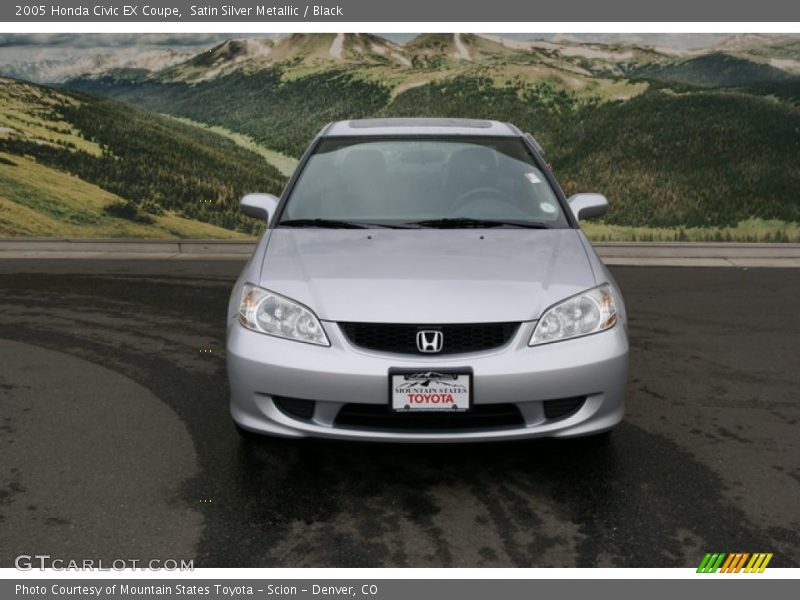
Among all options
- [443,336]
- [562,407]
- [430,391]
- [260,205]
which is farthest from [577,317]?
[260,205]

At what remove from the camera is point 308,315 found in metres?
3.88

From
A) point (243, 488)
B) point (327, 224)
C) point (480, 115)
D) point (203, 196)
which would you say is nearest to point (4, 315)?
point (327, 224)

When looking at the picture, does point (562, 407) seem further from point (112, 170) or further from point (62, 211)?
point (112, 170)

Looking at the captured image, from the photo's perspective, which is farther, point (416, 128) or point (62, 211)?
point (62, 211)

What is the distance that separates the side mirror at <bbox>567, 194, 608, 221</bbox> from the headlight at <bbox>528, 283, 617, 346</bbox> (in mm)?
1363

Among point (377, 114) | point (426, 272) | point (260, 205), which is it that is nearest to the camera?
point (426, 272)

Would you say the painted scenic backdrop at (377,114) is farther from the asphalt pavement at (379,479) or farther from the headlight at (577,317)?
the headlight at (577,317)

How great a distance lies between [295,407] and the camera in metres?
3.84

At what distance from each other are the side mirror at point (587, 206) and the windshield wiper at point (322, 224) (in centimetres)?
133

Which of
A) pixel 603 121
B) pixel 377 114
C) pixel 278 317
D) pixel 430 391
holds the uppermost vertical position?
pixel 278 317

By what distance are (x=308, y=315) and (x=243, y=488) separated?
2.60 ft

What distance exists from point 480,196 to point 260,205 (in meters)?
1.27

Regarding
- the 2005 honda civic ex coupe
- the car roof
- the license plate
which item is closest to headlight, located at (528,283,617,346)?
the 2005 honda civic ex coupe

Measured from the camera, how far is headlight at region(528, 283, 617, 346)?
3842mm
